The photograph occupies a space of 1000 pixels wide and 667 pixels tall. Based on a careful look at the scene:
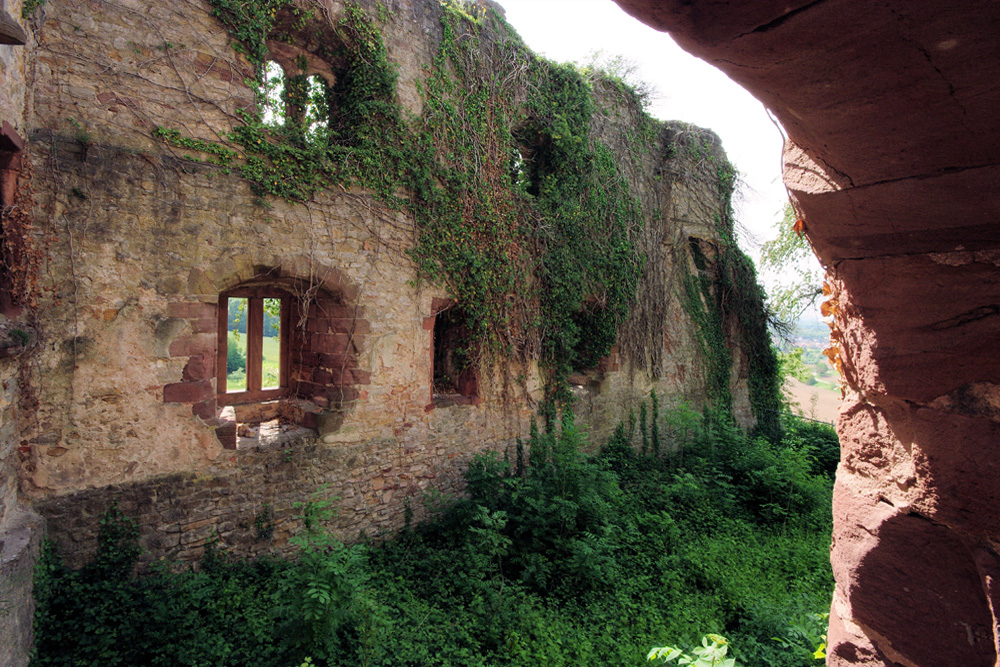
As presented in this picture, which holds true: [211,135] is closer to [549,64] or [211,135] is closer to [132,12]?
[132,12]

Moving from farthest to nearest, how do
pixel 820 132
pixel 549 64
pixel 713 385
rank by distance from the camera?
pixel 713 385, pixel 549 64, pixel 820 132

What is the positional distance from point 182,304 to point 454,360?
335 centimetres

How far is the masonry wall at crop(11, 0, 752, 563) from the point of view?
421 centimetres

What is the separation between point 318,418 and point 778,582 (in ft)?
16.4

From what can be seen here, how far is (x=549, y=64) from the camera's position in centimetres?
816

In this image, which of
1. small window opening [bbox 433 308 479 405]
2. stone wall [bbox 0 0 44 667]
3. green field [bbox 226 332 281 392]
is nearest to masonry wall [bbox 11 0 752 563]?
stone wall [bbox 0 0 44 667]

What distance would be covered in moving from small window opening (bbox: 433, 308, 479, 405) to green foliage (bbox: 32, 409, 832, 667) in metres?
0.92

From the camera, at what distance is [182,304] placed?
4.70 metres

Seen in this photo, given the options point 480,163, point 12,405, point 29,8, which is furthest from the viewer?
point 480,163

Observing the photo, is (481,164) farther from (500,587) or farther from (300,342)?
(500,587)

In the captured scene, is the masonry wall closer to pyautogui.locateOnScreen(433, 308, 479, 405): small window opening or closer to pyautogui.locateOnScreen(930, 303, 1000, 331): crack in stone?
pyautogui.locateOnScreen(433, 308, 479, 405): small window opening

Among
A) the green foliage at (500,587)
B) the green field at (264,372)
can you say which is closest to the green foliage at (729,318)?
the green foliage at (500,587)

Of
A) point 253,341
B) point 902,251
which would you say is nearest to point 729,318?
point 253,341

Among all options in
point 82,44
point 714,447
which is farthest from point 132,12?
point 714,447
